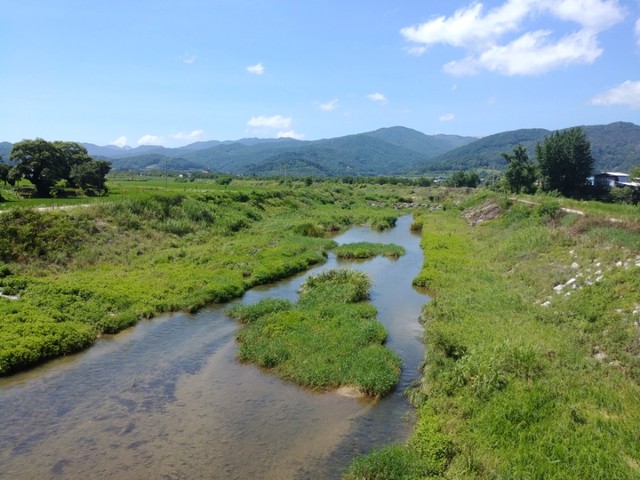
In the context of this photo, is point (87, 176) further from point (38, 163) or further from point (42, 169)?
point (38, 163)

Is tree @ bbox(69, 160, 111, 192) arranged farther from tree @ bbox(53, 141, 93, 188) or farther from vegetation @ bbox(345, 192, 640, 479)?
vegetation @ bbox(345, 192, 640, 479)

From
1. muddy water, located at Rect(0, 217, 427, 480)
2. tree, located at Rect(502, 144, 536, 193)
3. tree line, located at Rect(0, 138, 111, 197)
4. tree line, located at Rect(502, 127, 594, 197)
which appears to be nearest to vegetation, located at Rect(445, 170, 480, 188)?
tree, located at Rect(502, 144, 536, 193)

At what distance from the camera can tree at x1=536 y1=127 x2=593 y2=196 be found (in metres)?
73.4

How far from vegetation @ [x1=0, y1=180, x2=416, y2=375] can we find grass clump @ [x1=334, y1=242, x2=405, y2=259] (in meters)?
2.12

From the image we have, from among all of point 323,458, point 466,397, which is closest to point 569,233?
point 466,397

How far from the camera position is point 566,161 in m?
73.7

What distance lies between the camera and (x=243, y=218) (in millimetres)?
56844

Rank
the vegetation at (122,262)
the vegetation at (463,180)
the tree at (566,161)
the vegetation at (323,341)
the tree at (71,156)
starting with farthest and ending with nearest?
the vegetation at (463,180)
the tree at (566,161)
the tree at (71,156)
the vegetation at (122,262)
the vegetation at (323,341)

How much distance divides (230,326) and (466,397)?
13.2 metres

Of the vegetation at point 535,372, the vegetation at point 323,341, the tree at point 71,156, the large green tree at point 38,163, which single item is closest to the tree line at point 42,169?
the large green tree at point 38,163

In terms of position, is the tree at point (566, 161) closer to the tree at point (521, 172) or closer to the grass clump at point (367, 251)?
the tree at point (521, 172)

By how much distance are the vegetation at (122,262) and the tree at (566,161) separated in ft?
143

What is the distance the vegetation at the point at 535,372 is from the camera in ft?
38.0

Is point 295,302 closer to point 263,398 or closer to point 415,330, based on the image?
point 415,330
